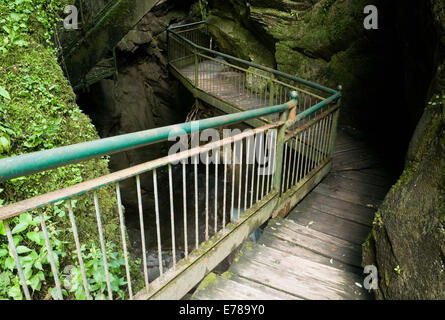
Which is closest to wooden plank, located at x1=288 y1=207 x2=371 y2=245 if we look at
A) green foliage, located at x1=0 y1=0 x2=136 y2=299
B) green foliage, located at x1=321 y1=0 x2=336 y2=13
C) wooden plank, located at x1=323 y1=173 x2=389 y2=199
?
wooden plank, located at x1=323 y1=173 x2=389 y2=199

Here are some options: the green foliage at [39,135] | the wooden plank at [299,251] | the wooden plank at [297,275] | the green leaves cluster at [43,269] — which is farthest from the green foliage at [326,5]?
the green leaves cluster at [43,269]

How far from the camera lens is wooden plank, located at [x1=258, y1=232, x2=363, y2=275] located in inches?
119

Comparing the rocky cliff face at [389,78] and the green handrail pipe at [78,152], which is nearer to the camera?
the green handrail pipe at [78,152]

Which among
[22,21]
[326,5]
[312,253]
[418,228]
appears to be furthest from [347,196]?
[326,5]

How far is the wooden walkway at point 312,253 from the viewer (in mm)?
2484

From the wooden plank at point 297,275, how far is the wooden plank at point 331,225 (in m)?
0.85

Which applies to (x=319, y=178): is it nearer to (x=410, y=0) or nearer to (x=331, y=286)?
(x=331, y=286)

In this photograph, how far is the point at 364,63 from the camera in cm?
809

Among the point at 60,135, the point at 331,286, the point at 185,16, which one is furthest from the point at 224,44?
the point at 331,286

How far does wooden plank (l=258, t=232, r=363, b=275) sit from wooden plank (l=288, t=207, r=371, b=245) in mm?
535

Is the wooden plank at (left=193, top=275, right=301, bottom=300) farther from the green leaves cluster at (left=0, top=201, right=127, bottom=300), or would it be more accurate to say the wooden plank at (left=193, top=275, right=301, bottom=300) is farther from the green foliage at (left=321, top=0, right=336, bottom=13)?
the green foliage at (left=321, top=0, right=336, bottom=13)

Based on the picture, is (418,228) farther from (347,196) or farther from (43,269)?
(43,269)

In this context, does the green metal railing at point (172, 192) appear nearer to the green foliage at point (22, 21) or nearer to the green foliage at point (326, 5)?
the green foliage at point (22, 21)

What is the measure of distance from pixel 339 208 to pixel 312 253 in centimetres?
131
